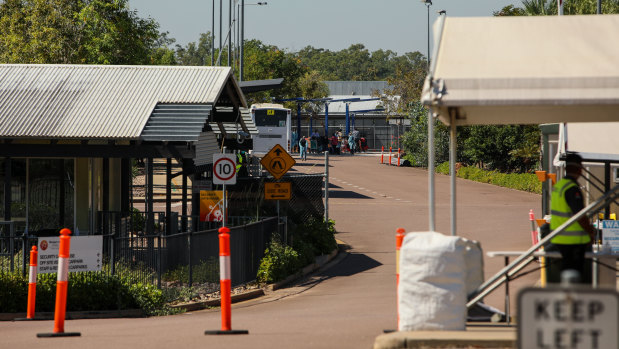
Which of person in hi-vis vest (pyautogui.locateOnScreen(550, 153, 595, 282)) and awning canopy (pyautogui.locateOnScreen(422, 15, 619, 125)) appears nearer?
awning canopy (pyautogui.locateOnScreen(422, 15, 619, 125))

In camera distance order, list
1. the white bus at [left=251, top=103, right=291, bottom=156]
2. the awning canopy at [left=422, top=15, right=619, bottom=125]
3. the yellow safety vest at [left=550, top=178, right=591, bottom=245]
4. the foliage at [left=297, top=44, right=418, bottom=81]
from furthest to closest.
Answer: the foliage at [left=297, top=44, right=418, bottom=81], the white bus at [left=251, top=103, right=291, bottom=156], the yellow safety vest at [left=550, top=178, right=591, bottom=245], the awning canopy at [left=422, top=15, right=619, bottom=125]

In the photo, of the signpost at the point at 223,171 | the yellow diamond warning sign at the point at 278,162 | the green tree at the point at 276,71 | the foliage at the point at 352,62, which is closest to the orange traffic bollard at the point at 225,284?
the signpost at the point at 223,171

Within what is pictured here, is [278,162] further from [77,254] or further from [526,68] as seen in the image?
[526,68]

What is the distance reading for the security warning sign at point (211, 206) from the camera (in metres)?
18.6

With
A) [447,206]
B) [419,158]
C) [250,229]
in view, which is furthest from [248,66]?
[250,229]

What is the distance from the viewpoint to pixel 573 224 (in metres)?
9.16

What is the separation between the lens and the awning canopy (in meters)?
8.03

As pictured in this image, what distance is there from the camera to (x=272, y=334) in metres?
10.4

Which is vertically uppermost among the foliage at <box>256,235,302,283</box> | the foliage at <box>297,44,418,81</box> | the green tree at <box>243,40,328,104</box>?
the foliage at <box>297,44,418,81</box>

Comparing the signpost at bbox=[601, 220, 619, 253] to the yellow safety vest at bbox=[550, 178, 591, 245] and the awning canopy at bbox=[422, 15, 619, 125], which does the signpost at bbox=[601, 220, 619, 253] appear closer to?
the awning canopy at bbox=[422, 15, 619, 125]

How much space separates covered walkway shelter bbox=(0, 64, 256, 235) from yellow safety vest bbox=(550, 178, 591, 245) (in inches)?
379

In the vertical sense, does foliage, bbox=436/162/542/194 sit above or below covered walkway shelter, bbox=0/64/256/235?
below

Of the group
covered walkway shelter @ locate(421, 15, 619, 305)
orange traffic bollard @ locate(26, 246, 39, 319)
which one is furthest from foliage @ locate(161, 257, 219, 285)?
covered walkway shelter @ locate(421, 15, 619, 305)

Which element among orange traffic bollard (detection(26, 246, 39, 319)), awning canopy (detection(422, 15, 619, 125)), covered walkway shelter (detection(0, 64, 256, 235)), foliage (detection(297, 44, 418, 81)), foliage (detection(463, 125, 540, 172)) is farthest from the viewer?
foliage (detection(297, 44, 418, 81))
